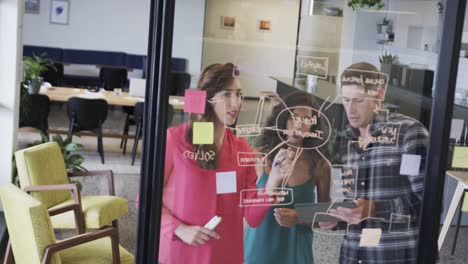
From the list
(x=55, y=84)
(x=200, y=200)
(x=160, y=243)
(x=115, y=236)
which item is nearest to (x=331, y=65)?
(x=200, y=200)

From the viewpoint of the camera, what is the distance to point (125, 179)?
→ 27.7 ft

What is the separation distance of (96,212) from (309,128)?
243cm

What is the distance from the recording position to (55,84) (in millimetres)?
12508

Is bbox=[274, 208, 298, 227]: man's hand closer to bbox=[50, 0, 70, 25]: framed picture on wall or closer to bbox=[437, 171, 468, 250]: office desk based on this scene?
bbox=[437, 171, 468, 250]: office desk

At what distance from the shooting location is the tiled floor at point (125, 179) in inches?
135

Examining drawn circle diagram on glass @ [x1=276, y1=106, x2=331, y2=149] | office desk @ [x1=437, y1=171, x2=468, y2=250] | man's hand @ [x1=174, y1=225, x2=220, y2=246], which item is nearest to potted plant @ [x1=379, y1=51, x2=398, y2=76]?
drawn circle diagram on glass @ [x1=276, y1=106, x2=331, y2=149]

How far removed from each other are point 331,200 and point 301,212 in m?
0.15

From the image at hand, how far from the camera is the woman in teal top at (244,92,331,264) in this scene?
329 cm

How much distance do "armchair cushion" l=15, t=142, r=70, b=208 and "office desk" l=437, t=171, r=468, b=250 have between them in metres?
2.88

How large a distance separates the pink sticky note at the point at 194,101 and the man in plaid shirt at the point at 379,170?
2.14ft

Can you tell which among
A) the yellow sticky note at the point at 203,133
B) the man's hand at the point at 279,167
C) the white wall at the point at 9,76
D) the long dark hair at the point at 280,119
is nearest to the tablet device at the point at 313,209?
the man's hand at the point at 279,167

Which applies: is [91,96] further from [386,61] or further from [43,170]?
[386,61]

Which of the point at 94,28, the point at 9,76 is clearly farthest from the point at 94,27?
the point at 9,76

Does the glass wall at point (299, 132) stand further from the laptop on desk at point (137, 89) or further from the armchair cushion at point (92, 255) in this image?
the laptop on desk at point (137, 89)
